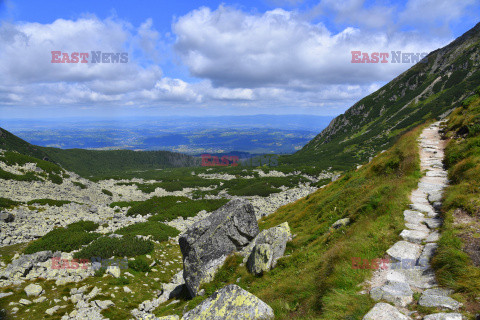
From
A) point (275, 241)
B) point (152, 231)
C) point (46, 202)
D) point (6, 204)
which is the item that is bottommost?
point (152, 231)

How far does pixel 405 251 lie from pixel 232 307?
20.3 ft

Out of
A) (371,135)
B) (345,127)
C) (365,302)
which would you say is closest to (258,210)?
(365,302)

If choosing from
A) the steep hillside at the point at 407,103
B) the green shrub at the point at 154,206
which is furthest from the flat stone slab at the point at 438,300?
the steep hillside at the point at 407,103

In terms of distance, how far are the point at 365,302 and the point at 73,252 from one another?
22.6 m

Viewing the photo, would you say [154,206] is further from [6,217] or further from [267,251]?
[267,251]

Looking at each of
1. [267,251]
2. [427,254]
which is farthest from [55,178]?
[427,254]

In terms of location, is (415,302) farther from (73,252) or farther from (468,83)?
(468,83)

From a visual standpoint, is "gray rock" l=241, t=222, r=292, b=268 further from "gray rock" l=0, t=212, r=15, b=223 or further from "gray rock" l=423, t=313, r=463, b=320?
"gray rock" l=0, t=212, r=15, b=223

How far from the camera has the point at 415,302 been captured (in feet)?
18.3

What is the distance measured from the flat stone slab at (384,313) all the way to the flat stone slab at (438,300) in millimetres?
662

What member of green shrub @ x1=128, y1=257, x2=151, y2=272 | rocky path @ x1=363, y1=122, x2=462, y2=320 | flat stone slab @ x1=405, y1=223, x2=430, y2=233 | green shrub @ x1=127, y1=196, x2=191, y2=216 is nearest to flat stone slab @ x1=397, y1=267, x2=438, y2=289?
rocky path @ x1=363, y1=122, x2=462, y2=320

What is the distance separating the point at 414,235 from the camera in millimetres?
8516

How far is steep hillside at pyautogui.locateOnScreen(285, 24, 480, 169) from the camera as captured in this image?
112 m

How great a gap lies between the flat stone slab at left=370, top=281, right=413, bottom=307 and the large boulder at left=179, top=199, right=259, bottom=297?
9.06 m
